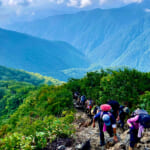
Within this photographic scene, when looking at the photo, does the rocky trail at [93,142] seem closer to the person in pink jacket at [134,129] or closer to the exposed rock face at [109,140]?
the exposed rock face at [109,140]

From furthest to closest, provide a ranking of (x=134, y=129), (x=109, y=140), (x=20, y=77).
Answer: (x=20, y=77) → (x=109, y=140) → (x=134, y=129)

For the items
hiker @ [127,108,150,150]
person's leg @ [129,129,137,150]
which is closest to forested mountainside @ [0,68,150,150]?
person's leg @ [129,129,137,150]

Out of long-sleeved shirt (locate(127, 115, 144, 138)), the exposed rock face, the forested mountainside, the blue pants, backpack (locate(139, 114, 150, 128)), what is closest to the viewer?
backpack (locate(139, 114, 150, 128))

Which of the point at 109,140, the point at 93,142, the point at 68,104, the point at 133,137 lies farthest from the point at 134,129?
the point at 68,104

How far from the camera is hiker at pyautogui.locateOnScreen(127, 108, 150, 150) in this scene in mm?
5453

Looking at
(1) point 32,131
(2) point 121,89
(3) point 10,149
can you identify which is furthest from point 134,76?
(3) point 10,149

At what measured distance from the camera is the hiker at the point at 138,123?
5.45 metres

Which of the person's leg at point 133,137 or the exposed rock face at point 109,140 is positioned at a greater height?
the person's leg at point 133,137

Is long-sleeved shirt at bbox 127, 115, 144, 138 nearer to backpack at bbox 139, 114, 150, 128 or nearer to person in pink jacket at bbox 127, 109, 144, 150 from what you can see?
person in pink jacket at bbox 127, 109, 144, 150

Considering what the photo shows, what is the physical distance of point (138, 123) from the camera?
18.9ft

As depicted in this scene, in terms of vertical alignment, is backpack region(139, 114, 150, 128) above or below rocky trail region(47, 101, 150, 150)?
above

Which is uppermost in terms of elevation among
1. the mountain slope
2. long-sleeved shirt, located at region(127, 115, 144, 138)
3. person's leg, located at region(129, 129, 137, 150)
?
the mountain slope

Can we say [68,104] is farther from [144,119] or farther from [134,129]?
[144,119]

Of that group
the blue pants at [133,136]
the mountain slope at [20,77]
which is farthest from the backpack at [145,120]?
the mountain slope at [20,77]
